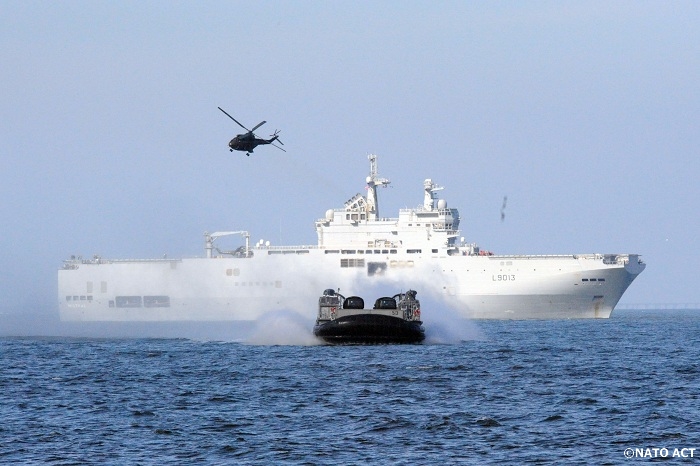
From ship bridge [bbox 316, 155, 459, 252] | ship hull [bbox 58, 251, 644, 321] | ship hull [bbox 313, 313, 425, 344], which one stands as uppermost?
ship bridge [bbox 316, 155, 459, 252]

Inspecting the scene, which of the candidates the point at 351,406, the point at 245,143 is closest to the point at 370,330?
the point at 245,143

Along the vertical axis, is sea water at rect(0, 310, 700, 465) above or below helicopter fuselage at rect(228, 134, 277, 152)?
below

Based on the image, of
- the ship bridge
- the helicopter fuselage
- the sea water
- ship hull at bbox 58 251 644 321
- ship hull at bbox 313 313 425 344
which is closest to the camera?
the sea water

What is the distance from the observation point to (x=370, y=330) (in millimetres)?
50906

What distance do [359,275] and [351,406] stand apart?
68090 millimetres

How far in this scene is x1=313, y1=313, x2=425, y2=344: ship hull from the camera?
50875 mm

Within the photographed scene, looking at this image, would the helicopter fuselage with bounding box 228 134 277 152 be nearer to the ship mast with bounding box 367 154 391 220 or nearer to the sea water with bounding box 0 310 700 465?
the sea water with bounding box 0 310 700 465

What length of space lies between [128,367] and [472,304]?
5527cm

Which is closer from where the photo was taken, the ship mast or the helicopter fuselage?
the helicopter fuselage

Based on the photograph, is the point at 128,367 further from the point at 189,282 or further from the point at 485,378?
the point at 189,282

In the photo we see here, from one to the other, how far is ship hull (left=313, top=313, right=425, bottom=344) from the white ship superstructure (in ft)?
103

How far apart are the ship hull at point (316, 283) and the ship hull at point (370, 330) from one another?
31345 mm

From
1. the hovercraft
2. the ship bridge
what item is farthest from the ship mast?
the hovercraft

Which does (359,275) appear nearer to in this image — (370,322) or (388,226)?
(388,226)
